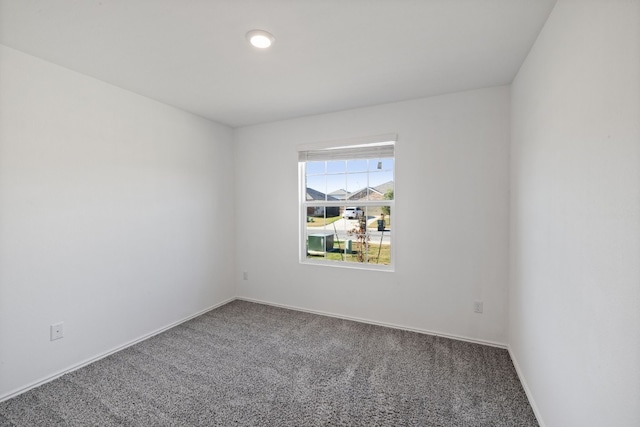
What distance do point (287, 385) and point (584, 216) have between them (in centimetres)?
208

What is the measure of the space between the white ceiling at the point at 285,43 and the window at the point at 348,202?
2.34ft

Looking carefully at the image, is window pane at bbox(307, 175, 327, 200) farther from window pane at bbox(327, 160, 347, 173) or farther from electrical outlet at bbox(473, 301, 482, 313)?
electrical outlet at bbox(473, 301, 482, 313)

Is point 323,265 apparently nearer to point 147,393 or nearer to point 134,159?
point 147,393

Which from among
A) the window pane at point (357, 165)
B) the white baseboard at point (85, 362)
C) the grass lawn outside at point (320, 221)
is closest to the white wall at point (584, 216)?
the window pane at point (357, 165)

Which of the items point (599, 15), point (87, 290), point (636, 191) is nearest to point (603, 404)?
point (636, 191)

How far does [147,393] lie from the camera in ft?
6.47

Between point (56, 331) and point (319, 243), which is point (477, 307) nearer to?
point (319, 243)

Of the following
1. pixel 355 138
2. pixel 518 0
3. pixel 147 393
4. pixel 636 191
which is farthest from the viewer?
pixel 355 138

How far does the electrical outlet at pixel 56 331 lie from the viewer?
7.06 feet

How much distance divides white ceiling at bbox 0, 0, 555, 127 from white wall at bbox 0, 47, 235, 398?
28cm

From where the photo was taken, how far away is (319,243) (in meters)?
3.58

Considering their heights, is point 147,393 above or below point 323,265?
below

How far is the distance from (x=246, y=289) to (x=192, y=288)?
785 mm

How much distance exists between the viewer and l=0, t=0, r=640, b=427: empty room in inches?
49.8
